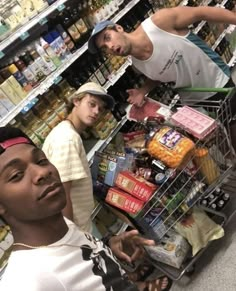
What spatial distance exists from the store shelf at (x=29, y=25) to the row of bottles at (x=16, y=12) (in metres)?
0.02

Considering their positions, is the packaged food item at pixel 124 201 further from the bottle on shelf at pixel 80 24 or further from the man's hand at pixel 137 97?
the bottle on shelf at pixel 80 24

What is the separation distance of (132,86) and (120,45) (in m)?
1.13

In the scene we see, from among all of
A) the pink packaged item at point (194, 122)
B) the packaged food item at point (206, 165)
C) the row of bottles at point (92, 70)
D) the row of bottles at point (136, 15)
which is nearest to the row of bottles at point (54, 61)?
the row of bottles at point (92, 70)

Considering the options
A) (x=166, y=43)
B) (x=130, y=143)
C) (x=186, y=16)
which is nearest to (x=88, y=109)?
(x=130, y=143)

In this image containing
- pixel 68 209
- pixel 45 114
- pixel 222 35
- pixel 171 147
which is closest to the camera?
pixel 68 209

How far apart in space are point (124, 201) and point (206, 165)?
1.81 ft

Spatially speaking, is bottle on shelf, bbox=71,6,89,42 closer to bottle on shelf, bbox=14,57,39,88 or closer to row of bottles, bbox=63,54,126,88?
row of bottles, bbox=63,54,126,88

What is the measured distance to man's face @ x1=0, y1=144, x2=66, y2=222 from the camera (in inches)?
49.4

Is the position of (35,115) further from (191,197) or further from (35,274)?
(35,274)

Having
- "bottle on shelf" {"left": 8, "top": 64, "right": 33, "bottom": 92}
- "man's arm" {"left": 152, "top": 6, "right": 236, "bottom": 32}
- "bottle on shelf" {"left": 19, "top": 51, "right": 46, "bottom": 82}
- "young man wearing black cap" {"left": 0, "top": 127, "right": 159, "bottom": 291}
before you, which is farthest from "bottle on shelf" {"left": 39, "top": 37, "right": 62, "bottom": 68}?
"young man wearing black cap" {"left": 0, "top": 127, "right": 159, "bottom": 291}

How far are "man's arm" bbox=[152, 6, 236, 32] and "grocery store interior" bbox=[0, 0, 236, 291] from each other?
55cm

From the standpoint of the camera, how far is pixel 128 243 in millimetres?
1735

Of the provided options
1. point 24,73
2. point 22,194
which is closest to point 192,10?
point 24,73

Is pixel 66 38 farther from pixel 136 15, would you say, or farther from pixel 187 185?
pixel 187 185
